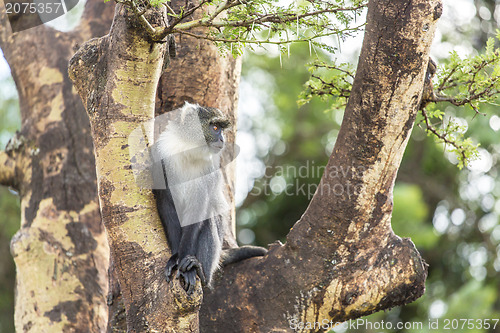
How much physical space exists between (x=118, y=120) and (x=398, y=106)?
1781 mm

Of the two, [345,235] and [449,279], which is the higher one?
A: [345,235]

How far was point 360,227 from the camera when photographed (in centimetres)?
371

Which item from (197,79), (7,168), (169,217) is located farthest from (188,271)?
(7,168)

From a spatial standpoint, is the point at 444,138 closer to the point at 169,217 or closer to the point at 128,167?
the point at 169,217

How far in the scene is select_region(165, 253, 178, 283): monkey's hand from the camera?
326 centimetres

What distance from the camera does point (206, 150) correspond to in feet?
15.8

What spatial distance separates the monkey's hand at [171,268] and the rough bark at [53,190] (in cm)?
173

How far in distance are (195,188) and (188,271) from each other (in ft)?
4.15

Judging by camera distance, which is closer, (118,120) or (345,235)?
(118,120)

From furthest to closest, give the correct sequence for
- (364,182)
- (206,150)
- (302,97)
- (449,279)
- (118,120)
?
(449,279) → (206,150) → (302,97) → (364,182) → (118,120)

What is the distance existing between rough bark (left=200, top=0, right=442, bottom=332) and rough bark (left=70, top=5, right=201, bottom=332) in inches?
35.3

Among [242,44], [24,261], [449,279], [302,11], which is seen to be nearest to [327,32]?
[302,11]

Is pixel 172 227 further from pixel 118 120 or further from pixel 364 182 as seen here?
pixel 364 182

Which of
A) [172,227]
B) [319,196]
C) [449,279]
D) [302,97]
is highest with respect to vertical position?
[302,97]
